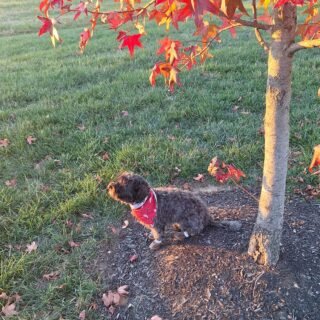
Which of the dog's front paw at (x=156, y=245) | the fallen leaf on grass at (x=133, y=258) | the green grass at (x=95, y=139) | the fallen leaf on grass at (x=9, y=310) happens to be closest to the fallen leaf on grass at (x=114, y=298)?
the green grass at (x=95, y=139)

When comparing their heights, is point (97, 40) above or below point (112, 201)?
above

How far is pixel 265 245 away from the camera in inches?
128

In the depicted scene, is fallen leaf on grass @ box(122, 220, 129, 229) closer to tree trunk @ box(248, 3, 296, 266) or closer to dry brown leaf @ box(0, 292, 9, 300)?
dry brown leaf @ box(0, 292, 9, 300)

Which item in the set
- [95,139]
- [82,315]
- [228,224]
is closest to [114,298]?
[82,315]

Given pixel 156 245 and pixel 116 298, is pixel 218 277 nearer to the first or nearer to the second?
pixel 156 245

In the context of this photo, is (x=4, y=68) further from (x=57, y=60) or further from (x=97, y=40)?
(x=97, y=40)

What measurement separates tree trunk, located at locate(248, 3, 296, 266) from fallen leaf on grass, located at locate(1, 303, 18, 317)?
6.34 ft

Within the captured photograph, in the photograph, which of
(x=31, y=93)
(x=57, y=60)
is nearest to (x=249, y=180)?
(x=31, y=93)

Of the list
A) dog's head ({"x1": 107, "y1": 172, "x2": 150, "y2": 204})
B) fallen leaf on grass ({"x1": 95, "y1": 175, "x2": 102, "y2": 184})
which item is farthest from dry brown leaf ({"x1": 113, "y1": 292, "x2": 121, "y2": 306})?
fallen leaf on grass ({"x1": 95, "y1": 175, "x2": 102, "y2": 184})

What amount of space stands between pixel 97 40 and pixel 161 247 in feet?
29.7

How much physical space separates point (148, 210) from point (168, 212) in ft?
0.76

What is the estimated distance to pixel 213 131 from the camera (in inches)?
226

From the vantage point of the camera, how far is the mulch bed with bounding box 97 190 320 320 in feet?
10.2

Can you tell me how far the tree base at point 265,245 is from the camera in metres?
3.24
